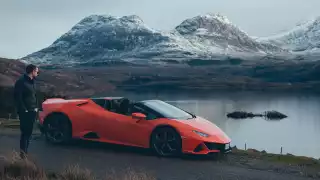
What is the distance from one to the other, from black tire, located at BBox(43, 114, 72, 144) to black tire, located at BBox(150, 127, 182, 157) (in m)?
2.25

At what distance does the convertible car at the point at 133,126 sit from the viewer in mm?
10594

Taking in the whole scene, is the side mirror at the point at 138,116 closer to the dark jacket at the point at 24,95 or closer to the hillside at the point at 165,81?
the dark jacket at the point at 24,95

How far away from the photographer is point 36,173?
7.59m

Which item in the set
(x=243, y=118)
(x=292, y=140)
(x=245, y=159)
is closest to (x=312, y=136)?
(x=292, y=140)

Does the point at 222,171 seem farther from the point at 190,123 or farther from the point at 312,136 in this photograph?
the point at 312,136

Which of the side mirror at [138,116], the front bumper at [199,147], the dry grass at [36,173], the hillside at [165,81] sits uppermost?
the hillside at [165,81]

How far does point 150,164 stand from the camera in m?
9.91

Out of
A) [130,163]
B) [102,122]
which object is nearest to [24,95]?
[102,122]

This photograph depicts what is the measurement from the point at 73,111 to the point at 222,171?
417cm

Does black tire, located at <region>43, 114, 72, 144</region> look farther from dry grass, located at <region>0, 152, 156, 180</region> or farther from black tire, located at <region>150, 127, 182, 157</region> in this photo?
dry grass, located at <region>0, 152, 156, 180</region>

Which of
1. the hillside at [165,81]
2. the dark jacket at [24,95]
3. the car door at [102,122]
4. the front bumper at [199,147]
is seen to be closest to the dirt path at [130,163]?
the front bumper at [199,147]

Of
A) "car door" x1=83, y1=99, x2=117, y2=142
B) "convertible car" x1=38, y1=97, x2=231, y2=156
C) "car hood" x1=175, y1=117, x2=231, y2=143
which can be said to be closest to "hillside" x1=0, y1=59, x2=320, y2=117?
"convertible car" x1=38, y1=97, x2=231, y2=156

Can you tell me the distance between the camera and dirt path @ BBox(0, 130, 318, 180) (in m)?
9.06

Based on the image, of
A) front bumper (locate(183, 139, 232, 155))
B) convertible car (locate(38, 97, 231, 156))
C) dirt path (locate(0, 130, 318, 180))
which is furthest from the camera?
convertible car (locate(38, 97, 231, 156))
